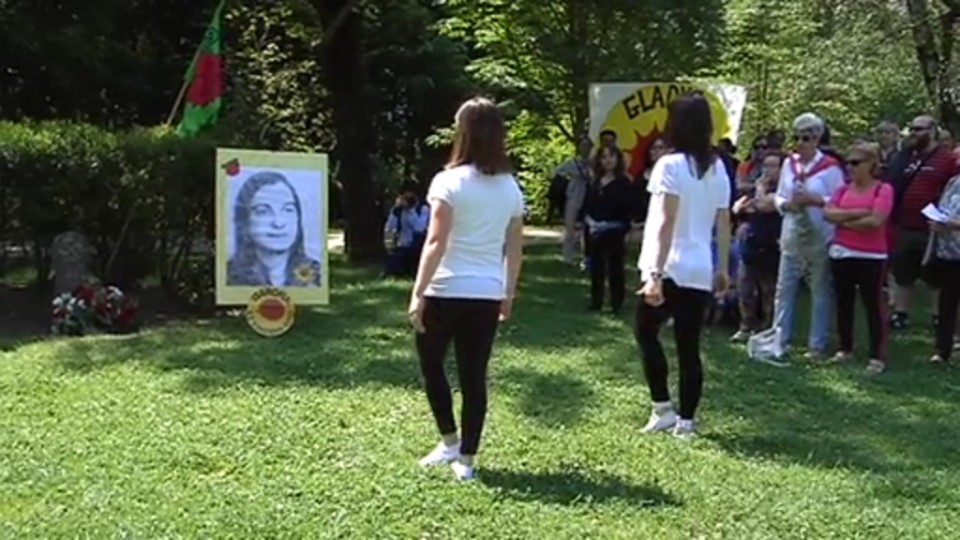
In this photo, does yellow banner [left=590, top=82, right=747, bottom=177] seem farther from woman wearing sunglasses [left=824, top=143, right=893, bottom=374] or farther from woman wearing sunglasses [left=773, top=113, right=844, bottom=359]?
woman wearing sunglasses [left=824, top=143, right=893, bottom=374]

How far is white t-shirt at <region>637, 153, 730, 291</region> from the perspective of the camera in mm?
6125

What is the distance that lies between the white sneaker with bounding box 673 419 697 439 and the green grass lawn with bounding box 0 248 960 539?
0.12m

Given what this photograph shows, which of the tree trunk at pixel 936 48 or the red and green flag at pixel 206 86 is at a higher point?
the tree trunk at pixel 936 48

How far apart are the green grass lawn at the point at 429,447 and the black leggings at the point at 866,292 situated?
289 mm

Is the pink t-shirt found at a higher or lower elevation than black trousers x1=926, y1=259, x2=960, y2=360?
higher

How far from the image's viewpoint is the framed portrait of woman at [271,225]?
32.4 feet

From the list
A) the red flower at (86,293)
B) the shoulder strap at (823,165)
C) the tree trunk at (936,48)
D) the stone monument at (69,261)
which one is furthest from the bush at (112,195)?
the tree trunk at (936,48)

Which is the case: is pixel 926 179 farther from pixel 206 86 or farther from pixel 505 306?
pixel 206 86


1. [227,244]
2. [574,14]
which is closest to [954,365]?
[227,244]

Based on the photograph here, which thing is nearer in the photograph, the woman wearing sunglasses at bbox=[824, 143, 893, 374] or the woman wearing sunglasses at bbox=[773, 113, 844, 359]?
the woman wearing sunglasses at bbox=[824, 143, 893, 374]

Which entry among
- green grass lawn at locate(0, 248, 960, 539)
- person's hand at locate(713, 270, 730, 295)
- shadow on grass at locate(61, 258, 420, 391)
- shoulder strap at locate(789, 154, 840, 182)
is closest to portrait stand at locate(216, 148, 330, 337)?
shadow on grass at locate(61, 258, 420, 391)

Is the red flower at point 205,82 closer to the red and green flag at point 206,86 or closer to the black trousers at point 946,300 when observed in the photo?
the red and green flag at point 206,86

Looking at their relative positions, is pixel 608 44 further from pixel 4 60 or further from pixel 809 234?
pixel 809 234

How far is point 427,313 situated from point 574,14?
13.9 m
